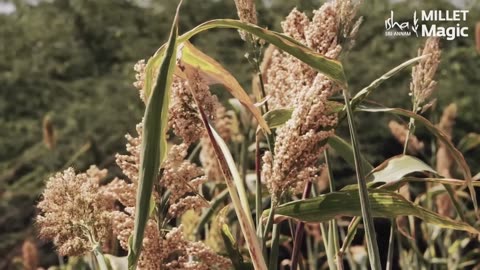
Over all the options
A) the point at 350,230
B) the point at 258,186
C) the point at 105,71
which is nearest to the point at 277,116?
the point at 258,186

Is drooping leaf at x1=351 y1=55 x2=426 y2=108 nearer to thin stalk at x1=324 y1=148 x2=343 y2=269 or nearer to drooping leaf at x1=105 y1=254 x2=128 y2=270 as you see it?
thin stalk at x1=324 y1=148 x2=343 y2=269

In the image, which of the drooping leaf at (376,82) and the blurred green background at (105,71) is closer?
the drooping leaf at (376,82)

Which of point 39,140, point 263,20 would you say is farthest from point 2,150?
point 263,20

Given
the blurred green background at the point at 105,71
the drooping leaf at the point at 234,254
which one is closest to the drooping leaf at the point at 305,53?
the drooping leaf at the point at 234,254

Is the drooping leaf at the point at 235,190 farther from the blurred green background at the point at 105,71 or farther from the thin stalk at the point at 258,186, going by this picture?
the blurred green background at the point at 105,71

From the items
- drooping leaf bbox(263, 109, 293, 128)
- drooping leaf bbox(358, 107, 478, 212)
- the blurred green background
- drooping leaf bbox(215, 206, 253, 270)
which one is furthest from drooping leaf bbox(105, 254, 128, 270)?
the blurred green background

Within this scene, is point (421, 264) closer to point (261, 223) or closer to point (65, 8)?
point (261, 223)
